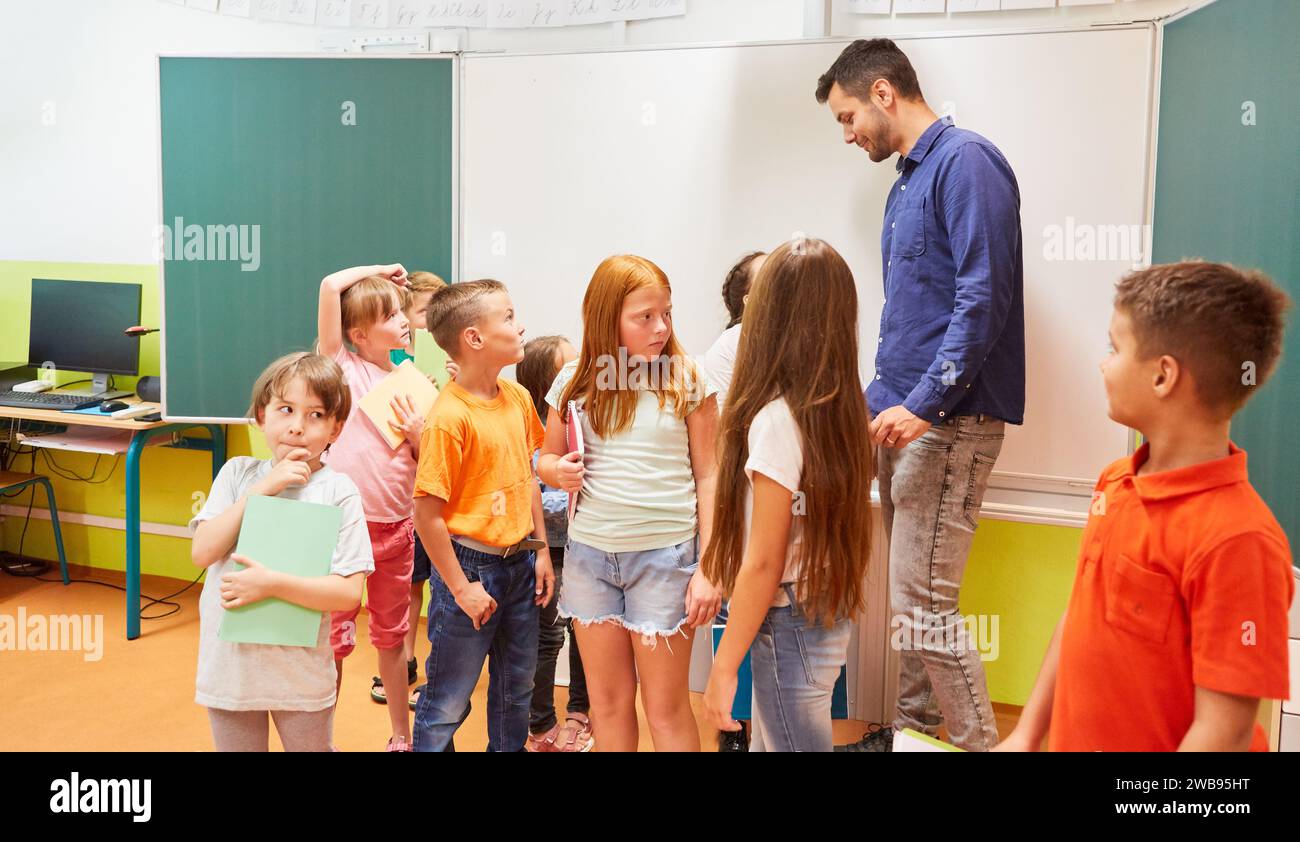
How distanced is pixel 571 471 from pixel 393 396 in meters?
0.68

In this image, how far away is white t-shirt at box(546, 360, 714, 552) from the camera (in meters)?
1.95

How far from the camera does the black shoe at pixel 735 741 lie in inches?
104

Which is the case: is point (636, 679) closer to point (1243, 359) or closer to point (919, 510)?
point (919, 510)

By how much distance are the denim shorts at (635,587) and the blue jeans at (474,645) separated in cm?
20

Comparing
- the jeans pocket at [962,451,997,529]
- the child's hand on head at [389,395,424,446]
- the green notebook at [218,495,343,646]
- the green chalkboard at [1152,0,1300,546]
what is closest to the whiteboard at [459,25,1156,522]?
the green chalkboard at [1152,0,1300,546]

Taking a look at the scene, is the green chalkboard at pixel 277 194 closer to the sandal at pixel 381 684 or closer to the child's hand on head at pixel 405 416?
the child's hand on head at pixel 405 416

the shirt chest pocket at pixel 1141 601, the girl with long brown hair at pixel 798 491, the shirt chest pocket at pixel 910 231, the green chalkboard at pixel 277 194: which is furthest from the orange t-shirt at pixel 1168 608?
the green chalkboard at pixel 277 194

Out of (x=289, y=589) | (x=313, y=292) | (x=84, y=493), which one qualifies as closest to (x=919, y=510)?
(x=289, y=589)

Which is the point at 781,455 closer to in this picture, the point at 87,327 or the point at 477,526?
the point at 477,526

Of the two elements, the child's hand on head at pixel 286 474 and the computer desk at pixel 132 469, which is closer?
the child's hand on head at pixel 286 474

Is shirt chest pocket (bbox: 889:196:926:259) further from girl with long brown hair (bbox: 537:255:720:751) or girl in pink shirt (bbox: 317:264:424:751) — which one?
girl in pink shirt (bbox: 317:264:424:751)

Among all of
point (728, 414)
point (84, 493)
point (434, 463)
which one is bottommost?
point (84, 493)
